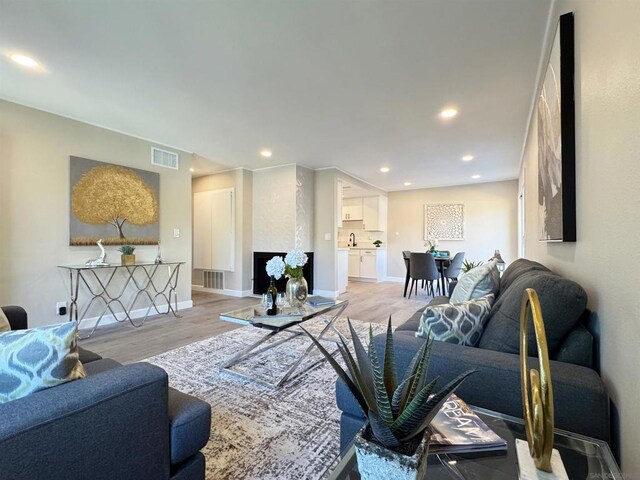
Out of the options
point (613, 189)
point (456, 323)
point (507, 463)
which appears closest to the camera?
point (507, 463)

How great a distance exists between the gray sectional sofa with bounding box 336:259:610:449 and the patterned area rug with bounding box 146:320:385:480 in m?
0.34

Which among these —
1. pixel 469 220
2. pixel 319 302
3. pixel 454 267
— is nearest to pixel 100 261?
pixel 319 302

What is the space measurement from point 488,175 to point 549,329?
6.25 meters

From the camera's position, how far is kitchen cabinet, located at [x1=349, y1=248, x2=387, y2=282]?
7906mm

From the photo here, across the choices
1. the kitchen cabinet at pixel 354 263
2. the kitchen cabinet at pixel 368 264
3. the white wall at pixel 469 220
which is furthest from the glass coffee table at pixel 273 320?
the white wall at pixel 469 220

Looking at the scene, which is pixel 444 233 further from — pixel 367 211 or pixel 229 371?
pixel 229 371

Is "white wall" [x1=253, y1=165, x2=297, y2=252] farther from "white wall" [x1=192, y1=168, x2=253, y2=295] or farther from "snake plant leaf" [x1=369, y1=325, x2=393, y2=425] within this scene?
"snake plant leaf" [x1=369, y1=325, x2=393, y2=425]

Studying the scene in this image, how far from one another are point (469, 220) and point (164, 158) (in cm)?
676

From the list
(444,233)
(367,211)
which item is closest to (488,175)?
(444,233)

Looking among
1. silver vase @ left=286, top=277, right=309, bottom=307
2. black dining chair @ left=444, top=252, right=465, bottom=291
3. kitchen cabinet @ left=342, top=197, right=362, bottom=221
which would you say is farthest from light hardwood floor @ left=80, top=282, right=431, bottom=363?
kitchen cabinet @ left=342, top=197, right=362, bottom=221

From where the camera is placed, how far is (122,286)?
12.7ft

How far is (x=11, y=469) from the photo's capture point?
26.0 inches

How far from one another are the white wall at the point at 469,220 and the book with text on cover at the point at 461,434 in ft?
23.7

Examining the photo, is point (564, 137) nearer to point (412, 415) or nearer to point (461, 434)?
point (461, 434)
